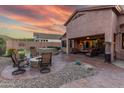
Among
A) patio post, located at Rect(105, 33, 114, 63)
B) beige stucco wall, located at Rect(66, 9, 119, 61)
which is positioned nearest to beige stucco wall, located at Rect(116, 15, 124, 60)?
beige stucco wall, located at Rect(66, 9, 119, 61)

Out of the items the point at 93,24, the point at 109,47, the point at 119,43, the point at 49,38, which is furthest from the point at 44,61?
the point at 49,38

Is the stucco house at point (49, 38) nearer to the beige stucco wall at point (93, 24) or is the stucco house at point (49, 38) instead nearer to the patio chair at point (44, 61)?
the beige stucco wall at point (93, 24)

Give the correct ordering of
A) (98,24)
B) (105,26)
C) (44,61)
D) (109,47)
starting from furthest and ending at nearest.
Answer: (98,24) → (105,26) → (109,47) → (44,61)

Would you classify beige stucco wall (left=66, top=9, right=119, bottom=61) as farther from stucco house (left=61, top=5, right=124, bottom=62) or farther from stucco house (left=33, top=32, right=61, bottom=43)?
stucco house (left=33, top=32, right=61, bottom=43)

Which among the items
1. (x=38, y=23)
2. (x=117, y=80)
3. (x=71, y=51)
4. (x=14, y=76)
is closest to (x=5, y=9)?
(x=38, y=23)

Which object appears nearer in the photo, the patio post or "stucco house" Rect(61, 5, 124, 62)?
the patio post

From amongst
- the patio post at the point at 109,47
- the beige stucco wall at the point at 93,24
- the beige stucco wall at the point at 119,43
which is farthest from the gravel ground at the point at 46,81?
the beige stucco wall at the point at 119,43

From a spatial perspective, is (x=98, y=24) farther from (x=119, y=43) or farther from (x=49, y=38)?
(x=49, y=38)

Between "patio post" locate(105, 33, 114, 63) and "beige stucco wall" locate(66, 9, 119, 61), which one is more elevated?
"beige stucco wall" locate(66, 9, 119, 61)

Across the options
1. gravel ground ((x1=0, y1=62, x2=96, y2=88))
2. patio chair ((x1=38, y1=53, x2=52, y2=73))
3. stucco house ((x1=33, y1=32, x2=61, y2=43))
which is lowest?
gravel ground ((x1=0, y1=62, x2=96, y2=88))

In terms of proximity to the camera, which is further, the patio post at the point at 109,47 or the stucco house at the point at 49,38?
the stucco house at the point at 49,38

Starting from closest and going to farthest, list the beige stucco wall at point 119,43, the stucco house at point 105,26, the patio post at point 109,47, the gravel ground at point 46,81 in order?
the gravel ground at point 46,81
the patio post at point 109,47
the stucco house at point 105,26
the beige stucco wall at point 119,43

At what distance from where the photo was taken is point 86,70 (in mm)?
7523

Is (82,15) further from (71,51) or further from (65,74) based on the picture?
(65,74)
